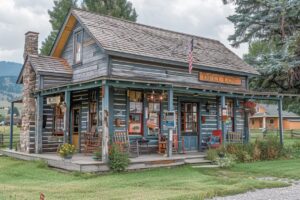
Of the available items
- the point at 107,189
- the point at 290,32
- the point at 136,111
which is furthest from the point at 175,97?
the point at 290,32

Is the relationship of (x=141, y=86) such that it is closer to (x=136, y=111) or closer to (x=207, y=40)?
(x=136, y=111)

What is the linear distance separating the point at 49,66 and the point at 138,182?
852 cm

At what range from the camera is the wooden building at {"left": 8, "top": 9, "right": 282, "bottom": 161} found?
14.5 metres

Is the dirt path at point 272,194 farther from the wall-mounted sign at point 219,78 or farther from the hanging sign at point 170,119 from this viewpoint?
the wall-mounted sign at point 219,78

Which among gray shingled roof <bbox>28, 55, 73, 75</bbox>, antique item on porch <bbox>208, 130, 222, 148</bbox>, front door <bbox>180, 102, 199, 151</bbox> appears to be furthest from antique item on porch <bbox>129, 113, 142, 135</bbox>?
gray shingled roof <bbox>28, 55, 73, 75</bbox>

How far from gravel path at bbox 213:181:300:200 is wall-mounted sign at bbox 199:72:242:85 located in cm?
861

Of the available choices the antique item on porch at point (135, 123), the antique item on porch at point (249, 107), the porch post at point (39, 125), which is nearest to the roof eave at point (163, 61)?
the antique item on porch at point (249, 107)

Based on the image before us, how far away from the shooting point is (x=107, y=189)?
8.92m

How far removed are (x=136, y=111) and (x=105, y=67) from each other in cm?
216

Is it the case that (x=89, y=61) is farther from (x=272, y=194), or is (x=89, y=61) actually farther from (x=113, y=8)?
(x=113, y=8)

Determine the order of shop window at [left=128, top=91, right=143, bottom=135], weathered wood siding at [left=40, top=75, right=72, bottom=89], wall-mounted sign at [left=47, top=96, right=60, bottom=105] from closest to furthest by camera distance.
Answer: shop window at [left=128, top=91, right=143, bottom=135] < wall-mounted sign at [left=47, top=96, right=60, bottom=105] < weathered wood siding at [left=40, top=75, right=72, bottom=89]

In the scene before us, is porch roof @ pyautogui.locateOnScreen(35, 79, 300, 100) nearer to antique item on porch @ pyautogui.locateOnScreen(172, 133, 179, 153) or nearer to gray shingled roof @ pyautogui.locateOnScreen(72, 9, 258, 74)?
gray shingled roof @ pyautogui.locateOnScreen(72, 9, 258, 74)

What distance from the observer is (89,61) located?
51.3 ft

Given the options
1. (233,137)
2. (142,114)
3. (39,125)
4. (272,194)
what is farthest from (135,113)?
(272,194)
